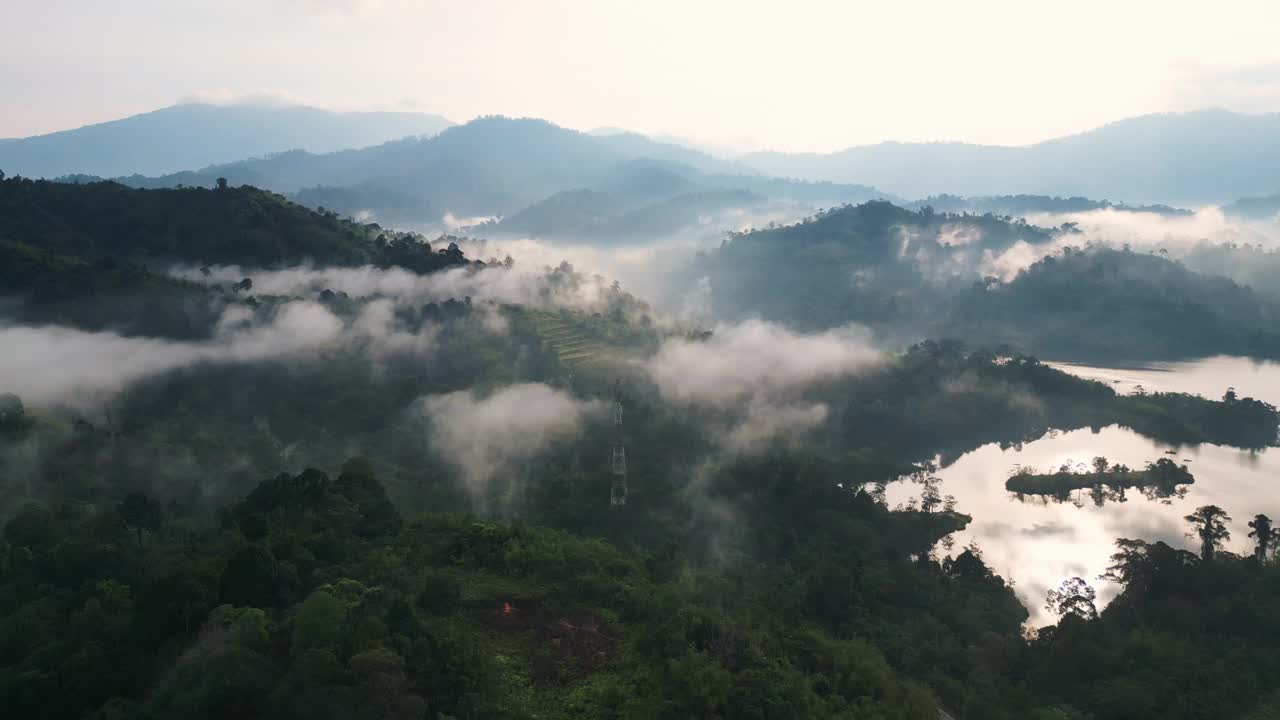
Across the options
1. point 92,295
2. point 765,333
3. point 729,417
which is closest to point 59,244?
point 92,295

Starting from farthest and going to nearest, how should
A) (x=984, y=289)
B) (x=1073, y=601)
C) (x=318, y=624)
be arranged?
(x=984, y=289)
(x=1073, y=601)
(x=318, y=624)

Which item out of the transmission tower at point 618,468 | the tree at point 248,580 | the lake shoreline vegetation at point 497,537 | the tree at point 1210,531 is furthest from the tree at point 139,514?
the tree at point 1210,531

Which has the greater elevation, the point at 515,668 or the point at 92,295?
the point at 92,295

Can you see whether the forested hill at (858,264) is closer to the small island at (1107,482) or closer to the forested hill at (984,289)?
the forested hill at (984,289)

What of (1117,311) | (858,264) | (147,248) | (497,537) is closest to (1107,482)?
Result: (497,537)

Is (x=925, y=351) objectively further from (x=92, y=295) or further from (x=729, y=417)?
(x=92, y=295)

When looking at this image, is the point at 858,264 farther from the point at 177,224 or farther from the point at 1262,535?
the point at 1262,535

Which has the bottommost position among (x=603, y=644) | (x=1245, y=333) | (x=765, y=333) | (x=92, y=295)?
(x=1245, y=333)
